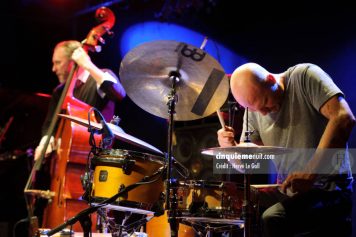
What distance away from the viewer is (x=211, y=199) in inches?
107

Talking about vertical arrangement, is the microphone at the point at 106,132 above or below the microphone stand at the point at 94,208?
above

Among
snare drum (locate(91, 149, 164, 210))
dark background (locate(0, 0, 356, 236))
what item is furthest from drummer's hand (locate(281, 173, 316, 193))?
dark background (locate(0, 0, 356, 236))

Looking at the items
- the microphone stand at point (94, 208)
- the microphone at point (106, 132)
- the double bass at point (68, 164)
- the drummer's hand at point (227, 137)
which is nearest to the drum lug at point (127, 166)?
the microphone stand at point (94, 208)

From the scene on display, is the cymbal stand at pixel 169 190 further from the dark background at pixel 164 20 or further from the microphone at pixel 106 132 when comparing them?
the dark background at pixel 164 20

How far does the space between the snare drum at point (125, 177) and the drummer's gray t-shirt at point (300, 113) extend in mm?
812

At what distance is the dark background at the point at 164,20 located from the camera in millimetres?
3943

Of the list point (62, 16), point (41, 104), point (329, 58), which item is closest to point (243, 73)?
point (329, 58)

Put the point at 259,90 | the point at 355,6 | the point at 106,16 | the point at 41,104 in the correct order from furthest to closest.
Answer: the point at 41,104, the point at 106,16, the point at 355,6, the point at 259,90

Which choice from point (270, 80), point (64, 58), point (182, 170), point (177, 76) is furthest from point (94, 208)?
point (64, 58)

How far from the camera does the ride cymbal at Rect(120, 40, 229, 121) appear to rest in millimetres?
2602

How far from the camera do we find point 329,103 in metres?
2.51

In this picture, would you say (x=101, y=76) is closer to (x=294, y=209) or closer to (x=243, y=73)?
(x=243, y=73)

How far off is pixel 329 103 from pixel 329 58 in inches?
60.8

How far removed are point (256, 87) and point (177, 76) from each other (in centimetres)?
49
